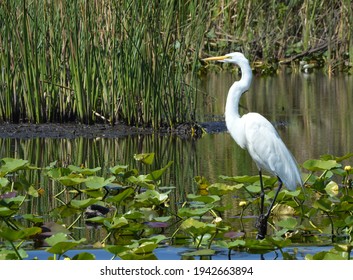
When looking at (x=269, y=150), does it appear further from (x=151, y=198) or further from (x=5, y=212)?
(x=5, y=212)

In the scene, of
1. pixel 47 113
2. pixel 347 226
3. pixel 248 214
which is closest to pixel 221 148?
pixel 47 113

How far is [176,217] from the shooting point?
625cm

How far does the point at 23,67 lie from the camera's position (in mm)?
9844

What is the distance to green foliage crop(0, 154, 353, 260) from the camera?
199 inches

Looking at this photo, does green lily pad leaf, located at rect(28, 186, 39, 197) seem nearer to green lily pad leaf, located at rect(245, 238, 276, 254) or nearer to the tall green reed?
green lily pad leaf, located at rect(245, 238, 276, 254)

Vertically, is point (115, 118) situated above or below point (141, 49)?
below

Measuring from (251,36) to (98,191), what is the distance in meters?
12.0

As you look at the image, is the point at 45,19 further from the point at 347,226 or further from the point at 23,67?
the point at 347,226

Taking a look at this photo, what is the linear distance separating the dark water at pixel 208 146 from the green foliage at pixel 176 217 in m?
0.41

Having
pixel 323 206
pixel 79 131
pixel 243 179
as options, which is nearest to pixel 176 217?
pixel 243 179

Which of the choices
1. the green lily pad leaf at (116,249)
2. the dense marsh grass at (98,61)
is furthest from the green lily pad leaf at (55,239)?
the dense marsh grass at (98,61)

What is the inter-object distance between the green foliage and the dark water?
41 centimetres

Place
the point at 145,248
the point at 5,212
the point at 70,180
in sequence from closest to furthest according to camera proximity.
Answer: the point at 145,248
the point at 5,212
the point at 70,180

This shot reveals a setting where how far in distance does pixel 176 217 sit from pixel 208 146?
3261 millimetres
